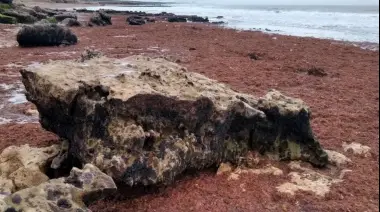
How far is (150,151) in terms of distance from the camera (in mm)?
5773

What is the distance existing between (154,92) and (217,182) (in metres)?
1.52

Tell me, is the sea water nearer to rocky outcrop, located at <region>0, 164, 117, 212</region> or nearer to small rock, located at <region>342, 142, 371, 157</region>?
small rock, located at <region>342, 142, 371, 157</region>

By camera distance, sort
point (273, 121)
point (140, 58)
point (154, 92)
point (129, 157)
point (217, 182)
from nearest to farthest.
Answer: point (129, 157) → point (154, 92) → point (217, 182) → point (273, 121) → point (140, 58)

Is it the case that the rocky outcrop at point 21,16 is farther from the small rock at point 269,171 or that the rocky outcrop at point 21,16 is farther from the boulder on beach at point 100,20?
the small rock at point 269,171

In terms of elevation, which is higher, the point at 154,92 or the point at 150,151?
the point at 154,92

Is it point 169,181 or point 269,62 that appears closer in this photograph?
point 169,181

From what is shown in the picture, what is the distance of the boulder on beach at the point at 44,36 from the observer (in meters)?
18.7

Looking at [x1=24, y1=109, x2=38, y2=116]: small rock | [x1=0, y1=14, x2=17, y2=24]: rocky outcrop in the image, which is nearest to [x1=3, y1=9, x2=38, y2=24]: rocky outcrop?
[x1=0, y1=14, x2=17, y2=24]: rocky outcrop

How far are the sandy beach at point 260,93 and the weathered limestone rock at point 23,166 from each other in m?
0.87

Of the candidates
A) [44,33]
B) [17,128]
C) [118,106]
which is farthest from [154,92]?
[44,33]

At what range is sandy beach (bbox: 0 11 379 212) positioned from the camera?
584 cm

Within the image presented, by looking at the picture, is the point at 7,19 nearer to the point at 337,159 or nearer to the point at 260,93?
the point at 260,93

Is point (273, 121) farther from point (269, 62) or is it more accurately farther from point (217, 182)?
point (269, 62)

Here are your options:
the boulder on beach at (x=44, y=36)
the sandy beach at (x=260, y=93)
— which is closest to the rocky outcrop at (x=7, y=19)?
the sandy beach at (x=260, y=93)
